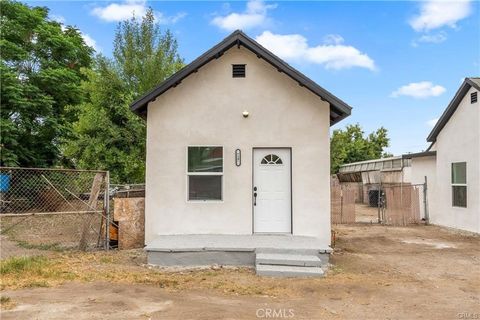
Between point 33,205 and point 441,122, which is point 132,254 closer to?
point 33,205

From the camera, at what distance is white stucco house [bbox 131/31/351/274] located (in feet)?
29.5

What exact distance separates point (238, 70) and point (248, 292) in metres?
5.43

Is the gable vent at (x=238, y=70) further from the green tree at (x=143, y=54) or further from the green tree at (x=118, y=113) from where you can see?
the green tree at (x=143, y=54)

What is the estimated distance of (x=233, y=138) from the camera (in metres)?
9.13

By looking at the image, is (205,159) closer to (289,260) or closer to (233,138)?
(233,138)

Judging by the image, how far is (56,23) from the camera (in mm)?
23359

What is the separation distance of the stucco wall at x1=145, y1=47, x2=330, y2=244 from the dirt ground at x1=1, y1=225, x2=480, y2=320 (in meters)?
1.30

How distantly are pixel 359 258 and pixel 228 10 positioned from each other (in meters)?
9.58

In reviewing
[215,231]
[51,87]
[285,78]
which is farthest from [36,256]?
[51,87]

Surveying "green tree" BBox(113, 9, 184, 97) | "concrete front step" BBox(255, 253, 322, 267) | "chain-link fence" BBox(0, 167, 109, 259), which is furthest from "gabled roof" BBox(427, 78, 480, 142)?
"green tree" BBox(113, 9, 184, 97)

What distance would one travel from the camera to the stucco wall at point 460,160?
12.4m

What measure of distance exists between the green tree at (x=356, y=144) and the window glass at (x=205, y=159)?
26.6 meters

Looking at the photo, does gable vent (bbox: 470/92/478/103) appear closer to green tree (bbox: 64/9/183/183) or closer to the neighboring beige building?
the neighboring beige building

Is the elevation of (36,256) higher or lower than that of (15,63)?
lower
